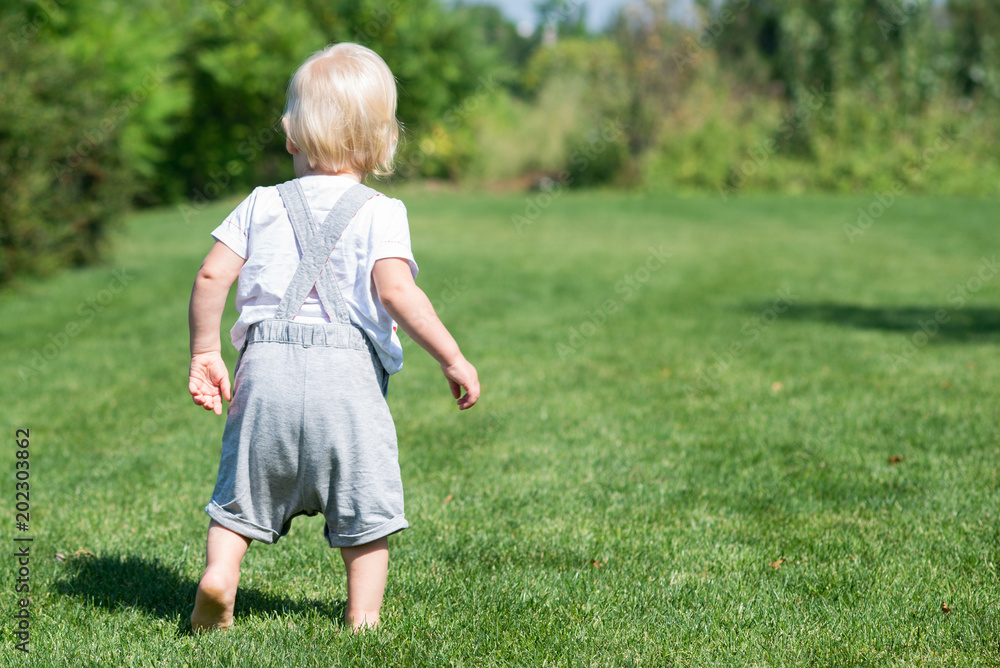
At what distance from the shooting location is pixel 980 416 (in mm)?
5191

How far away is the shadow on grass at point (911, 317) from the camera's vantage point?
7.85 meters

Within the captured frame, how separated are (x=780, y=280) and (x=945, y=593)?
26.8 feet

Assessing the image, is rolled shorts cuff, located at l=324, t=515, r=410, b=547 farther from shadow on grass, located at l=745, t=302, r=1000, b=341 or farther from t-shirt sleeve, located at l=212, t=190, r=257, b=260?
shadow on grass, located at l=745, t=302, r=1000, b=341

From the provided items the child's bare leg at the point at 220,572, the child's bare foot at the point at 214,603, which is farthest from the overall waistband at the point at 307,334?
the child's bare foot at the point at 214,603

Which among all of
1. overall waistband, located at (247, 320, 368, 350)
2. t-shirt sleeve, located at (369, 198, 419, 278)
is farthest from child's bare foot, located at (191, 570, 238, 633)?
t-shirt sleeve, located at (369, 198, 419, 278)

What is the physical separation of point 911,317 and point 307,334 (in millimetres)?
7353

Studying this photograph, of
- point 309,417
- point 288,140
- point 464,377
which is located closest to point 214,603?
point 309,417

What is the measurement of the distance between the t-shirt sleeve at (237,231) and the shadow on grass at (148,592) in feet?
3.70

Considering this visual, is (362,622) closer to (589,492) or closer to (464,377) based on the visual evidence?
(464,377)

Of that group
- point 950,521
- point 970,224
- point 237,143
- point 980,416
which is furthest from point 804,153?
point 950,521

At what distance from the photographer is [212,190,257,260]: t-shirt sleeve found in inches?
99.4

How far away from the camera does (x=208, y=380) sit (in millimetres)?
2598

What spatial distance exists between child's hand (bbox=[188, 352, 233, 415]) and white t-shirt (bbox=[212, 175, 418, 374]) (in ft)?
0.37

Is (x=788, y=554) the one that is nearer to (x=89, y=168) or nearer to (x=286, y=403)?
(x=286, y=403)
